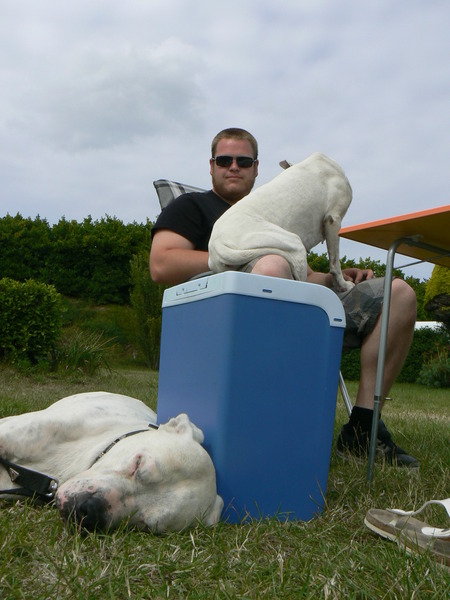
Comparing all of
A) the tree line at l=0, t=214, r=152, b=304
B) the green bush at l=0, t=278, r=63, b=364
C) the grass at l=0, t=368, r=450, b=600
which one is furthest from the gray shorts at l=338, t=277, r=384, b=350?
the tree line at l=0, t=214, r=152, b=304

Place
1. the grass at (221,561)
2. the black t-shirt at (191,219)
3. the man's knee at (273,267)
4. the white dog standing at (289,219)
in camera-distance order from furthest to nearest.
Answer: the black t-shirt at (191,219) → the white dog standing at (289,219) → the man's knee at (273,267) → the grass at (221,561)

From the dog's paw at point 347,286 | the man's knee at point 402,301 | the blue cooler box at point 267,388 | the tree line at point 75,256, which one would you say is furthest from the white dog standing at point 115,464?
the tree line at point 75,256

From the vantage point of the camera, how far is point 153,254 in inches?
120

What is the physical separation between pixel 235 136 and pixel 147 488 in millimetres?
2054

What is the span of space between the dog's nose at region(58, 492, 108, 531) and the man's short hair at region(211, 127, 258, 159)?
2.11m

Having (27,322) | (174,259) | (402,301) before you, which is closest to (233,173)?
(174,259)

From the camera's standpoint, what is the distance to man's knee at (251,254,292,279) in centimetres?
224

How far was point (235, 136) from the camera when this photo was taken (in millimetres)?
3314

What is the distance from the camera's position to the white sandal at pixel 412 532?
5.27ft

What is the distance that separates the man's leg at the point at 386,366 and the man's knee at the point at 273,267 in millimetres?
806

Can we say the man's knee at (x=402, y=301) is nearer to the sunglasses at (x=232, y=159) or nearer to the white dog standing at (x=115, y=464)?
the sunglasses at (x=232, y=159)

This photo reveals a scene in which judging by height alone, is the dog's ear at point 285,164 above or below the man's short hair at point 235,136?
below

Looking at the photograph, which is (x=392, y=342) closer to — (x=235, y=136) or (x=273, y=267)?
(x=273, y=267)

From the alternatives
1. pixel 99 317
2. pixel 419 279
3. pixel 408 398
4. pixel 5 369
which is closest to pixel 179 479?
pixel 5 369
